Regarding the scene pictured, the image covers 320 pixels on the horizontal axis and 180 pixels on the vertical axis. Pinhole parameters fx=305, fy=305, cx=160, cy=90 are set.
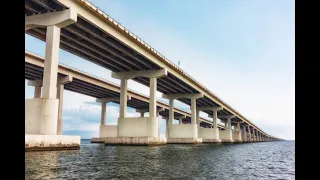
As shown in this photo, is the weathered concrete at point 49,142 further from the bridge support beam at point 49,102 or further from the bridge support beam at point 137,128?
the bridge support beam at point 137,128

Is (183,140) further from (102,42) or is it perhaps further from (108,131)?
(102,42)

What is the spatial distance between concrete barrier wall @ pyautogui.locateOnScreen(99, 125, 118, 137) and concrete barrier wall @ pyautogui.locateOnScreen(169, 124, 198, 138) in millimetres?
18516

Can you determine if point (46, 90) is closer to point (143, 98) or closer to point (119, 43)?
point (119, 43)

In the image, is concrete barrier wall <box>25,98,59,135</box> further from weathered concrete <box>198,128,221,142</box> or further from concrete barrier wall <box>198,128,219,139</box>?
concrete barrier wall <box>198,128,219,139</box>

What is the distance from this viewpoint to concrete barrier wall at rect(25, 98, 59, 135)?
109 ft

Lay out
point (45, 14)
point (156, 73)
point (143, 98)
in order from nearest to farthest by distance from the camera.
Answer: point (45, 14) → point (156, 73) → point (143, 98)

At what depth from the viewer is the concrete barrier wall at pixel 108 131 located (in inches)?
3768

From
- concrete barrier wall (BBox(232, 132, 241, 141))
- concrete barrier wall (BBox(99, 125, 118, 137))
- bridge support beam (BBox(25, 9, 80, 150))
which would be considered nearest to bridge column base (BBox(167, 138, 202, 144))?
concrete barrier wall (BBox(99, 125, 118, 137))

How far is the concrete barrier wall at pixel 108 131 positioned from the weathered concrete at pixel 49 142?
196 feet

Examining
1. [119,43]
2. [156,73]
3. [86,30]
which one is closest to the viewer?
[86,30]
